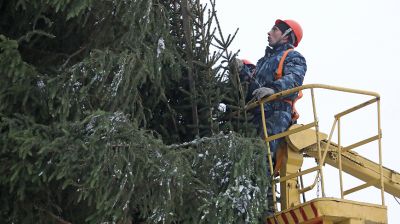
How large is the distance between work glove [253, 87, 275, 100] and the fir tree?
979 millimetres

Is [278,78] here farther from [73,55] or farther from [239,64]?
[73,55]

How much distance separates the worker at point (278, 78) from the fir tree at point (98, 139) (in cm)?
132

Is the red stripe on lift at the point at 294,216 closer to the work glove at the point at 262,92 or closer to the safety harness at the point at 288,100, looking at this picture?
the work glove at the point at 262,92

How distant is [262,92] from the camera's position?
9.06m

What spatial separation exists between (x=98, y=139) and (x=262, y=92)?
111 inches

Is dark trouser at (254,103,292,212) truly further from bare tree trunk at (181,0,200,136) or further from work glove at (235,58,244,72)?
bare tree trunk at (181,0,200,136)

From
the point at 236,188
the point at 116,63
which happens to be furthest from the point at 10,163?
the point at 236,188

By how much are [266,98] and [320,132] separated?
0.73 metres

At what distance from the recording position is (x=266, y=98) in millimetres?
9078

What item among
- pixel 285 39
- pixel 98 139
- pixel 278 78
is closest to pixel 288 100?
pixel 278 78

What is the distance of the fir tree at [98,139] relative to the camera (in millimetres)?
6750

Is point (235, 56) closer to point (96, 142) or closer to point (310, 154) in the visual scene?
point (310, 154)

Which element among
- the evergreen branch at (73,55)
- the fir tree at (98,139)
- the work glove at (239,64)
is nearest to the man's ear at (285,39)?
the work glove at (239,64)

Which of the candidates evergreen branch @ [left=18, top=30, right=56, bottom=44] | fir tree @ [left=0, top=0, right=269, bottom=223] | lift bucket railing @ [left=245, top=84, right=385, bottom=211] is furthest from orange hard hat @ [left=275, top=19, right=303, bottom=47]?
evergreen branch @ [left=18, top=30, right=56, bottom=44]
